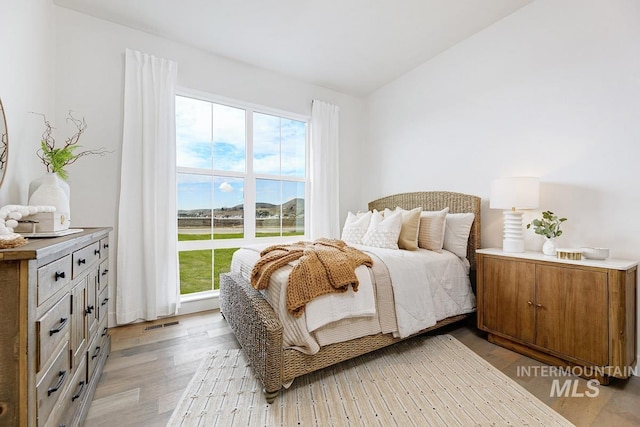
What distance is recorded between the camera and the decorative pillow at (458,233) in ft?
8.80

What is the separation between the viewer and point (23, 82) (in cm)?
182

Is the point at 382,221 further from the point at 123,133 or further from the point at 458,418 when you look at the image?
the point at 123,133

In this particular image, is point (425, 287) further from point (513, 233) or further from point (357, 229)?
point (357, 229)

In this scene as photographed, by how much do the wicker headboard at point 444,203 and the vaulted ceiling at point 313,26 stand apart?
1.64 metres

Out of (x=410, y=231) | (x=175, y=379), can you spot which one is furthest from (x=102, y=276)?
(x=410, y=231)

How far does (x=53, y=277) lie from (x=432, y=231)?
2.71 metres

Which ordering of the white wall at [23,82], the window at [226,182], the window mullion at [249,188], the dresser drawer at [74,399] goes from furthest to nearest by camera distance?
the window mullion at [249,188] < the window at [226,182] < the white wall at [23,82] < the dresser drawer at [74,399]

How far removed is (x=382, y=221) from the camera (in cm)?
283

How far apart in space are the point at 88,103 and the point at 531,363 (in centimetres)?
430

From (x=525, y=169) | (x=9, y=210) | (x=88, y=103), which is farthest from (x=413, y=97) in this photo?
(x=9, y=210)

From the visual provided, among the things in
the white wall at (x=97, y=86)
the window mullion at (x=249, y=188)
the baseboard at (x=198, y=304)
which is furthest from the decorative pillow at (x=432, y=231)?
the white wall at (x=97, y=86)

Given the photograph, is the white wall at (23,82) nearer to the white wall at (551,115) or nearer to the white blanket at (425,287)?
the white blanket at (425,287)

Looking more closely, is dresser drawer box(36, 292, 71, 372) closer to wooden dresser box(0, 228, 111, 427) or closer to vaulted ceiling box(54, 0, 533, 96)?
wooden dresser box(0, 228, 111, 427)

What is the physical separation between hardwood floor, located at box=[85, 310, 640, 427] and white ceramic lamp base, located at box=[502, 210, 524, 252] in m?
0.84
